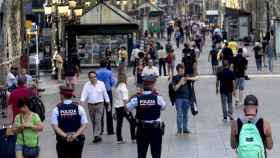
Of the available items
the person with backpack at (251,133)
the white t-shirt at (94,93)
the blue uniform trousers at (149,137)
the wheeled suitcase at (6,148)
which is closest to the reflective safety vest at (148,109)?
the blue uniform trousers at (149,137)

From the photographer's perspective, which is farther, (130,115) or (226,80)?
(226,80)

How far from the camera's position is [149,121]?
43.0ft

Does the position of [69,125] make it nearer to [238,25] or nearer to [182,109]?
[182,109]

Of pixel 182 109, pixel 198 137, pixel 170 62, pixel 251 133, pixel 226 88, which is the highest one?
pixel 251 133

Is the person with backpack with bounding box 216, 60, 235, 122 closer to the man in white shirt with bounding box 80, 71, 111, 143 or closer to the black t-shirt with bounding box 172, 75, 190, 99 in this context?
the black t-shirt with bounding box 172, 75, 190, 99

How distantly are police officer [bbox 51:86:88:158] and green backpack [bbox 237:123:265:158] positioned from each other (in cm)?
371

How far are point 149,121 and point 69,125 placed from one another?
133cm

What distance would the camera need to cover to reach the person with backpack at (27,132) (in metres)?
12.0

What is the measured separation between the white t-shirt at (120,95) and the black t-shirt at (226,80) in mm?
3577

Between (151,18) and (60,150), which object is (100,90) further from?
(151,18)

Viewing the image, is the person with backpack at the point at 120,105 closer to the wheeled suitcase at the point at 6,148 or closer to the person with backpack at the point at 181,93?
the person with backpack at the point at 181,93

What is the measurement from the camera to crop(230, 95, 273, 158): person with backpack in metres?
9.16

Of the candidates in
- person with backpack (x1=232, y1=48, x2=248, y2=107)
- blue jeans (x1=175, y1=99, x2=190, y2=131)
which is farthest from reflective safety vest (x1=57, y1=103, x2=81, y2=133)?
person with backpack (x1=232, y1=48, x2=248, y2=107)

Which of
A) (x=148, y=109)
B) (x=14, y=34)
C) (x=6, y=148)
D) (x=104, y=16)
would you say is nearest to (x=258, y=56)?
(x=104, y=16)
